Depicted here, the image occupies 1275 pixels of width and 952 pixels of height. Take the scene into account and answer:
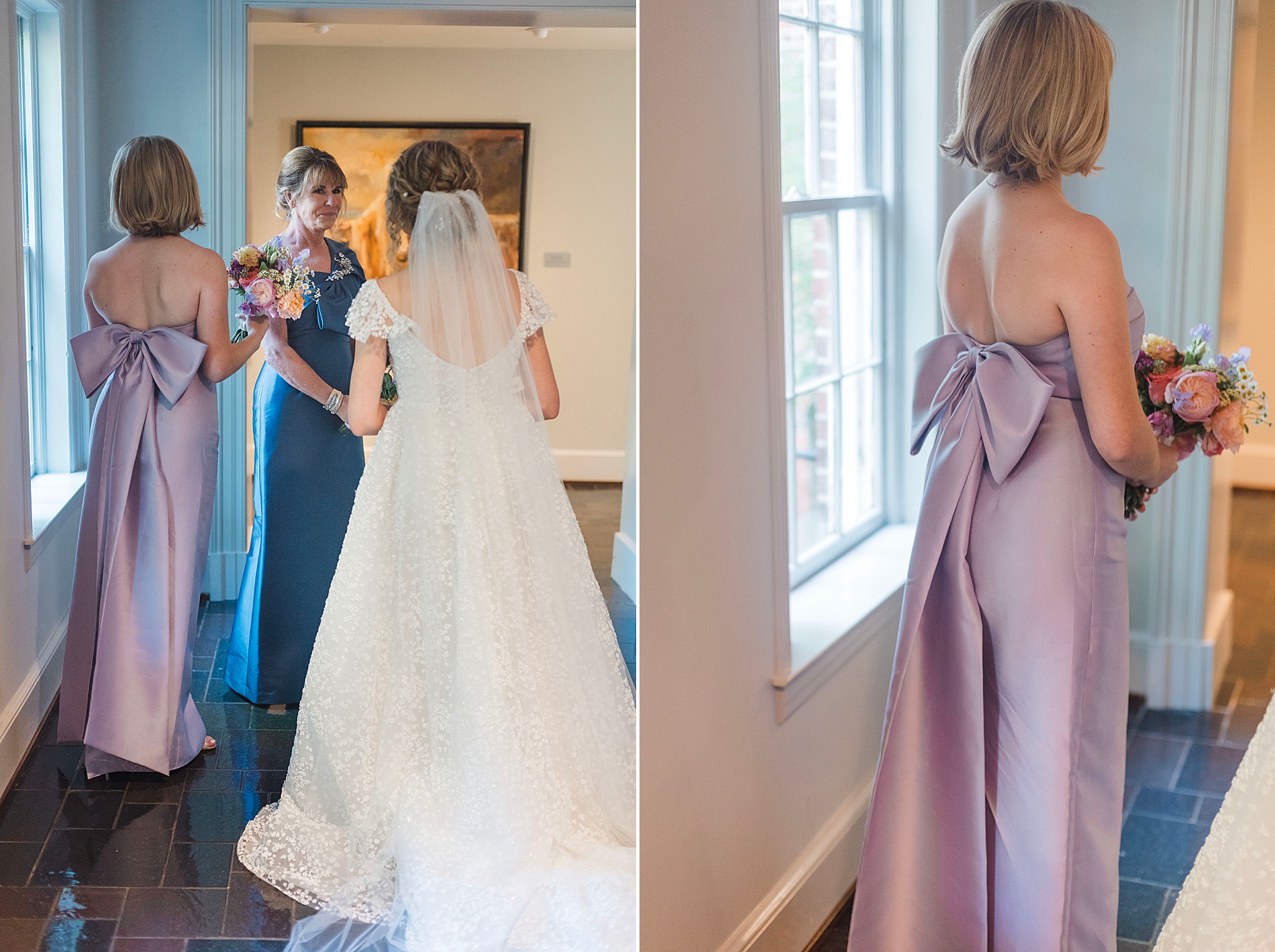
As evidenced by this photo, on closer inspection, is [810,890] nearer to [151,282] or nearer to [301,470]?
[301,470]

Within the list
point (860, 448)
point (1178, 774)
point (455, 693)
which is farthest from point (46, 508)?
point (1178, 774)

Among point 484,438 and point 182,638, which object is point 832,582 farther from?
point 182,638

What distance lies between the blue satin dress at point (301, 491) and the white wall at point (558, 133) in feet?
1.00

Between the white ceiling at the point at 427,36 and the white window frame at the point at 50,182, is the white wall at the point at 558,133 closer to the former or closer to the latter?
the white ceiling at the point at 427,36

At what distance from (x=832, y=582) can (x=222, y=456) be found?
4.89ft

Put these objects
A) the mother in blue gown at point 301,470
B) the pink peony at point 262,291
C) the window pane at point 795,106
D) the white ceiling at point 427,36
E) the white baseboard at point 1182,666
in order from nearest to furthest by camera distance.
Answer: the white ceiling at point 427,36 → the pink peony at point 262,291 → the mother in blue gown at point 301,470 → the window pane at point 795,106 → the white baseboard at point 1182,666

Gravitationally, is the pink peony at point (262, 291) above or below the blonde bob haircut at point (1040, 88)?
below

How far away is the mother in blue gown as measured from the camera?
68.6 inches

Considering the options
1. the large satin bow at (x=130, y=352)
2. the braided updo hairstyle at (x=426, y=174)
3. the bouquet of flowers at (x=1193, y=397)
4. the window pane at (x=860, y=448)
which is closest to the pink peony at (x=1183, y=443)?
the bouquet of flowers at (x=1193, y=397)

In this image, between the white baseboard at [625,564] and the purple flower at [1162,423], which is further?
the purple flower at [1162,423]

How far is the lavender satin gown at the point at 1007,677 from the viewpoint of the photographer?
2062 millimetres

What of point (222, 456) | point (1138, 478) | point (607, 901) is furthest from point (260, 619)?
point (1138, 478)

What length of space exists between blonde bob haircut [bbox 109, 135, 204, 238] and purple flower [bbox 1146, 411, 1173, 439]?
5.35 feet

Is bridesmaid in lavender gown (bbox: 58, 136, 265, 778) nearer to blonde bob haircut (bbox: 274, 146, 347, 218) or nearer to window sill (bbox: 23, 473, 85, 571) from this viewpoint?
window sill (bbox: 23, 473, 85, 571)
